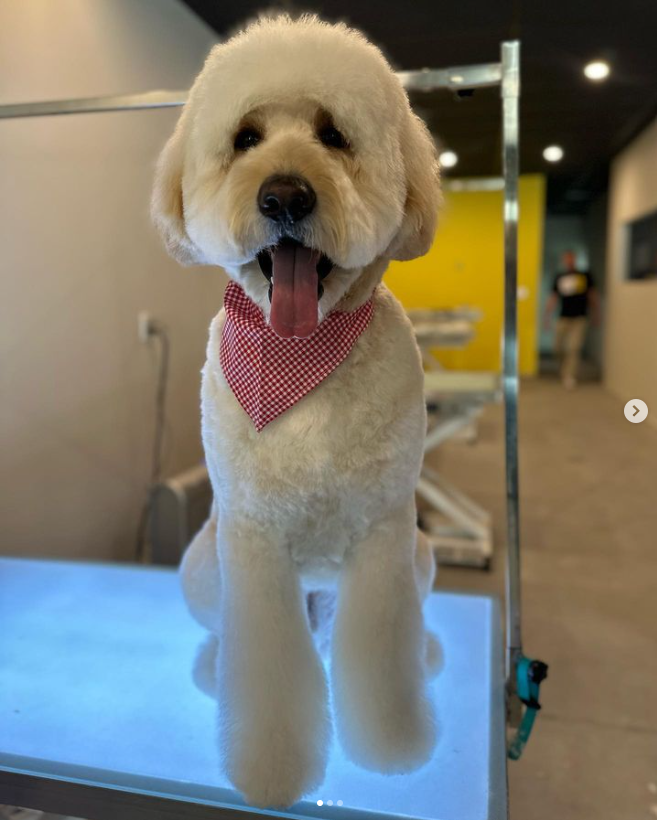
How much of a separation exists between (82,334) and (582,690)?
1.56 m

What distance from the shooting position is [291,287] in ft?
1.91

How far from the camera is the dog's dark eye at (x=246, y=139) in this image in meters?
0.61

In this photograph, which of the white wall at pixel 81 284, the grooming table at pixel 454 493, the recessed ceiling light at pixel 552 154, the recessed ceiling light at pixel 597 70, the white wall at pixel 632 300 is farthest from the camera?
the grooming table at pixel 454 493

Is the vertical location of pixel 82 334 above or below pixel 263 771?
above

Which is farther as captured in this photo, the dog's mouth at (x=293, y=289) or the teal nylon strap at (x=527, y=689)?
the teal nylon strap at (x=527, y=689)

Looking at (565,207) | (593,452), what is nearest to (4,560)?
(593,452)

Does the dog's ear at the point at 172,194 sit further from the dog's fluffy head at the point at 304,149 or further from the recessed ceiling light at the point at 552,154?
the recessed ceiling light at the point at 552,154

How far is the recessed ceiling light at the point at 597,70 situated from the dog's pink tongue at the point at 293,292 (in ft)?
2.87

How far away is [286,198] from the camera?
0.54m

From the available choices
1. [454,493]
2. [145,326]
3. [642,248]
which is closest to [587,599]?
[454,493]

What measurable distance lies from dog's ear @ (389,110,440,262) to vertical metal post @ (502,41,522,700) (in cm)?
20

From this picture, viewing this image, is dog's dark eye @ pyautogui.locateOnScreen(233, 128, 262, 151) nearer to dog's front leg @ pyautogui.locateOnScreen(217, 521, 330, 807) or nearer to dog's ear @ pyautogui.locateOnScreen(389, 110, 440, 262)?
dog's ear @ pyautogui.locateOnScreen(389, 110, 440, 262)

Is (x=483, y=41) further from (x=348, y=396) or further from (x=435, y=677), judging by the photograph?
(x=435, y=677)

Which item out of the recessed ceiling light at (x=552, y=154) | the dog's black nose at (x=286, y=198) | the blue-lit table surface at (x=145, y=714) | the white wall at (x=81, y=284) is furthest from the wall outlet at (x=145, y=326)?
the recessed ceiling light at (x=552, y=154)
